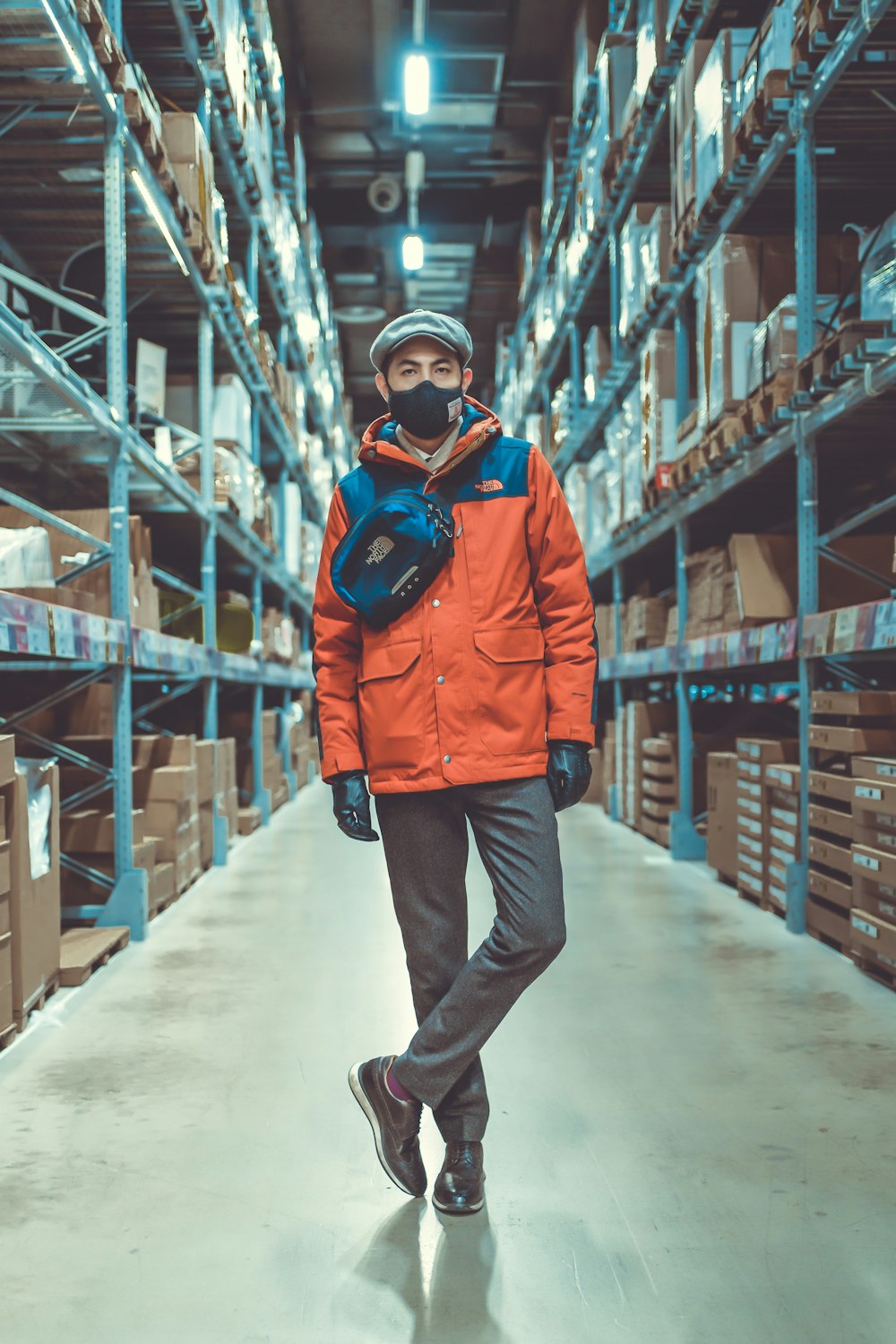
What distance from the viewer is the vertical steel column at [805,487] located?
4.80 meters

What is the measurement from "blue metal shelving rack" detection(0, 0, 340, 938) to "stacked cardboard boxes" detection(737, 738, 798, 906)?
2929mm

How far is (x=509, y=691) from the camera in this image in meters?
2.17

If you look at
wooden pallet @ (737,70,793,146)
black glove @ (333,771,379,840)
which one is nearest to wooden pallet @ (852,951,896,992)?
black glove @ (333,771,379,840)

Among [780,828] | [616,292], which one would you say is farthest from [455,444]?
[616,292]

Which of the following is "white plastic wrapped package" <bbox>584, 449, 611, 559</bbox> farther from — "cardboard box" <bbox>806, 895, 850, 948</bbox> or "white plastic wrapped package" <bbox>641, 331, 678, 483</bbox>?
"cardboard box" <bbox>806, 895, 850, 948</bbox>

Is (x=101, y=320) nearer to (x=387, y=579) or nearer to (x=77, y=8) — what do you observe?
(x=77, y=8)

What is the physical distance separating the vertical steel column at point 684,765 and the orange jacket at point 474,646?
16.4ft

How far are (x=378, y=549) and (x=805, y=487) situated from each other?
10.5 feet

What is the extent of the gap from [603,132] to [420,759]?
25.1ft

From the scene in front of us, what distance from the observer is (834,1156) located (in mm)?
2508

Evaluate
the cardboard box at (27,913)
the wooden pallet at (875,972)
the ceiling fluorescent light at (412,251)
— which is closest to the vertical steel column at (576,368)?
the ceiling fluorescent light at (412,251)

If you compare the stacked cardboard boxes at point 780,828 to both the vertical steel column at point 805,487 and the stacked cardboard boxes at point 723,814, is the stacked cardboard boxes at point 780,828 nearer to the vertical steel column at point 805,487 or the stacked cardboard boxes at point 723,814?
the vertical steel column at point 805,487

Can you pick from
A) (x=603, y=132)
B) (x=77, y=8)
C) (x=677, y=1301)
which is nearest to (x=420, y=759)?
(x=677, y=1301)

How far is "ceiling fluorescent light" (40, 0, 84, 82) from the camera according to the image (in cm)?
378
